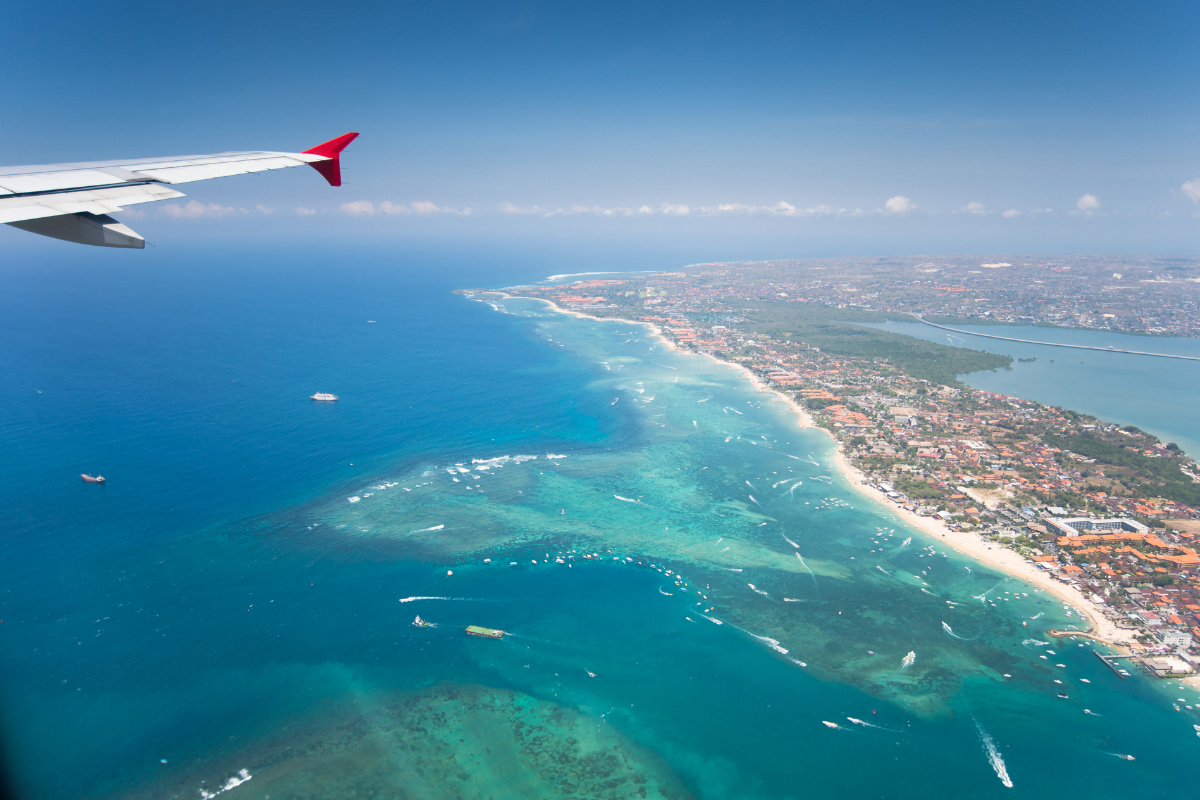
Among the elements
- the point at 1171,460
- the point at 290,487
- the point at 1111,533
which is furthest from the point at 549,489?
the point at 1171,460

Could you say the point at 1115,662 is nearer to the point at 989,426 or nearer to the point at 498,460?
the point at 989,426

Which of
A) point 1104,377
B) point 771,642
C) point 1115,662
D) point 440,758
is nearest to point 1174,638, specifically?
point 1115,662

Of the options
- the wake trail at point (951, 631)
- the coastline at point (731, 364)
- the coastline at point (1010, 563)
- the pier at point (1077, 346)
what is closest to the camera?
the wake trail at point (951, 631)

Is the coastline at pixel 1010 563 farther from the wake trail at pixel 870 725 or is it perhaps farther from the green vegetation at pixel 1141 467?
the green vegetation at pixel 1141 467

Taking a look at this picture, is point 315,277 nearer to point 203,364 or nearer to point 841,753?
point 203,364

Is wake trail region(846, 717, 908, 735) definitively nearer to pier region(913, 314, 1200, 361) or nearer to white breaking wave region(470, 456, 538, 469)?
white breaking wave region(470, 456, 538, 469)

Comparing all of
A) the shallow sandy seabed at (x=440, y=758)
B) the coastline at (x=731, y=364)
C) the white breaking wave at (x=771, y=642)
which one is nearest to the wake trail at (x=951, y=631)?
the white breaking wave at (x=771, y=642)
